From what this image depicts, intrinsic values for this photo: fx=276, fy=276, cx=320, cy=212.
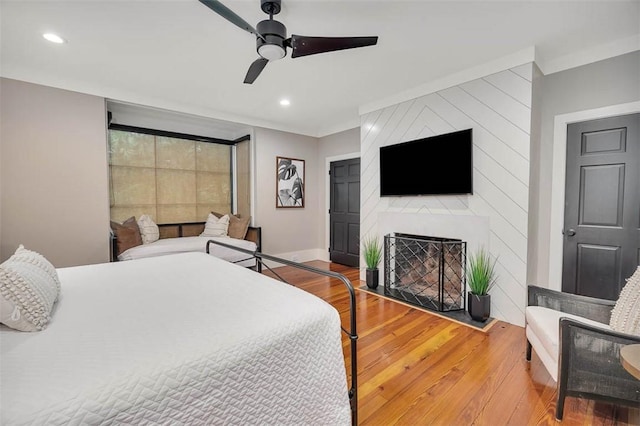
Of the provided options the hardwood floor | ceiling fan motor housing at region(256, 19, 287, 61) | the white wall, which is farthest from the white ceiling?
the hardwood floor

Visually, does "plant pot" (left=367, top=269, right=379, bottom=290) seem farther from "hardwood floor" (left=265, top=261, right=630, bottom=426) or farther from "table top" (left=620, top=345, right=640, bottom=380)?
"table top" (left=620, top=345, right=640, bottom=380)

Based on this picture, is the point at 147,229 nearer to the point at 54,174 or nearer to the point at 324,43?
the point at 54,174

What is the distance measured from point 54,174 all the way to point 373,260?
12.7ft

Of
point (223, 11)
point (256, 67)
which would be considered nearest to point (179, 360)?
point (223, 11)

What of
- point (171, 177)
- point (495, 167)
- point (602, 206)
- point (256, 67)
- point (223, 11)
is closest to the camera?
point (223, 11)

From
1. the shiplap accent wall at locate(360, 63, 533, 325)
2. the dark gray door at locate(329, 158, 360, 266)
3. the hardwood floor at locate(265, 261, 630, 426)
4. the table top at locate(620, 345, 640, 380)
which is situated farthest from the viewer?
the dark gray door at locate(329, 158, 360, 266)

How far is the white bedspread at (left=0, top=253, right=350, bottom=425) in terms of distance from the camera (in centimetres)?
76

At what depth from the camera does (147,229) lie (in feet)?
13.1

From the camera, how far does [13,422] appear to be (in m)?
0.65

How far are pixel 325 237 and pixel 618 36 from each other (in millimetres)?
4481

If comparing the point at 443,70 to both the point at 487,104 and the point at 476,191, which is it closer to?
the point at 487,104

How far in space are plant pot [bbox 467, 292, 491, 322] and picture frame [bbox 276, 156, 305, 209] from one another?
3352 mm

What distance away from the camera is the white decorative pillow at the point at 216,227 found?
14.9ft

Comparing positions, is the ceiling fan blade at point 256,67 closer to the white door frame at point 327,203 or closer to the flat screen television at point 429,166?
the flat screen television at point 429,166
